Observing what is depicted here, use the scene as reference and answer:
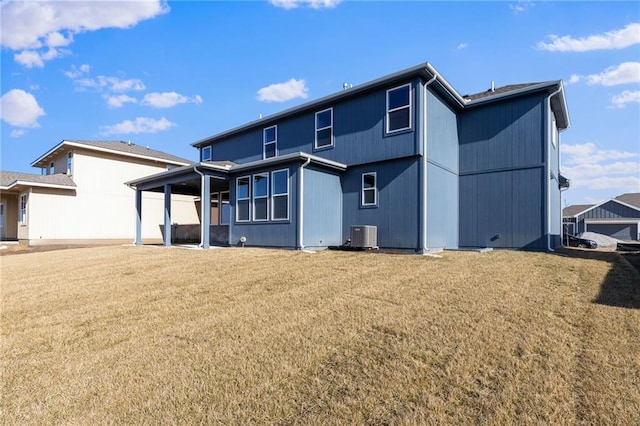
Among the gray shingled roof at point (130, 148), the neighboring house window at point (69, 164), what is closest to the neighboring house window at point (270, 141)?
the gray shingled roof at point (130, 148)

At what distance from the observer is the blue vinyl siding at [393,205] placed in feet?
35.4

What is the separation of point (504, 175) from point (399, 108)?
4529 mm

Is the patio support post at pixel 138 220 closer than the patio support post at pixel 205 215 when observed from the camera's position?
No

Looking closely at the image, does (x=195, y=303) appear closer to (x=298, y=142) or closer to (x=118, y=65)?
(x=298, y=142)

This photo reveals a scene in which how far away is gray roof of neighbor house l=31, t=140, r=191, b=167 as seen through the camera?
19.6 m

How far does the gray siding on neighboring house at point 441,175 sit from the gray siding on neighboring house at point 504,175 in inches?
19.6

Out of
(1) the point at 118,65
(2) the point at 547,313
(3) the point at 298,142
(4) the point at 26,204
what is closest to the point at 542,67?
(3) the point at 298,142

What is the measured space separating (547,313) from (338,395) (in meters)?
3.35

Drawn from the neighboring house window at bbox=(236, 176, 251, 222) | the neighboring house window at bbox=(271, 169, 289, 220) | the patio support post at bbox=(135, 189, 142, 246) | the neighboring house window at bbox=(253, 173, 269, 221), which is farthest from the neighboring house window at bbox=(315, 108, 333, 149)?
the patio support post at bbox=(135, 189, 142, 246)

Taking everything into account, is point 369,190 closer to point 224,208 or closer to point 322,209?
point 322,209

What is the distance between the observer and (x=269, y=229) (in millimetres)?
12141

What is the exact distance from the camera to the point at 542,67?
13.6 metres

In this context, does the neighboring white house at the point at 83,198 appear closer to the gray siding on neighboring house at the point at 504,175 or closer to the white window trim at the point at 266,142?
the white window trim at the point at 266,142

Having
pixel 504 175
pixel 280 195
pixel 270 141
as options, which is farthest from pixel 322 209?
pixel 504 175
